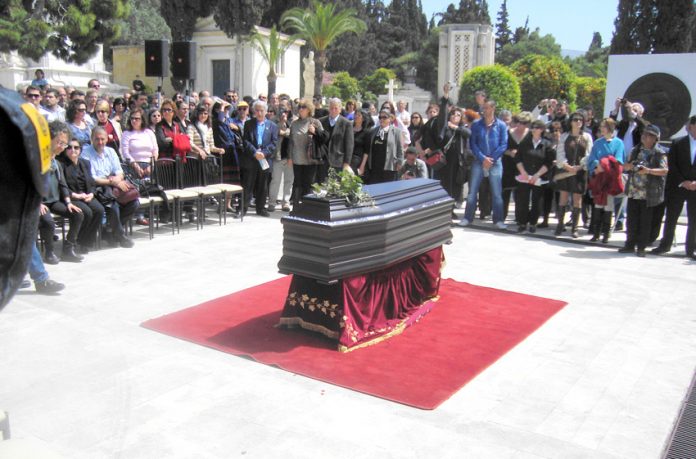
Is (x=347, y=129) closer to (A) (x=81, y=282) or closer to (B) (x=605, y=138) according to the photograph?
(B) (x=605, y=138)

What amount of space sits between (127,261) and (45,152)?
6957mm

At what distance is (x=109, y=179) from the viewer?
27.7 ft

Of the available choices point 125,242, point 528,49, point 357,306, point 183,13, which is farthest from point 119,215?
point 528,49

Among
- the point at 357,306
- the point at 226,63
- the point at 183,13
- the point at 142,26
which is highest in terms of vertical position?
the point at 142,26

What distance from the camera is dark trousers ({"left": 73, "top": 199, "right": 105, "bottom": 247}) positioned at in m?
8.00

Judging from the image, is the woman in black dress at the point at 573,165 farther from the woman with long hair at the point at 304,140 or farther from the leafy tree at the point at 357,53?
the leafy tree at the point at 357,53

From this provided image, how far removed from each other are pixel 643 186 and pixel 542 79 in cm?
2800

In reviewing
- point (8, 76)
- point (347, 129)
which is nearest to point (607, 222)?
point (347, 129)

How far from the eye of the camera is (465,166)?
11.1m

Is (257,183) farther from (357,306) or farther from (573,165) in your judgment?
(357,306)

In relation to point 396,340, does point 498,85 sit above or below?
above

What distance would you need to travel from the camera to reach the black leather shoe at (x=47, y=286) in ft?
21.3

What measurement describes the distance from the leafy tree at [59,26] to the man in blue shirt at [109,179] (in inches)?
Answer: 473

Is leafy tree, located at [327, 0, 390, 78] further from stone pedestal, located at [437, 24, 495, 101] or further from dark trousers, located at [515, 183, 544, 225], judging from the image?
dark trousers, located at [515, 183, 544, 225]
